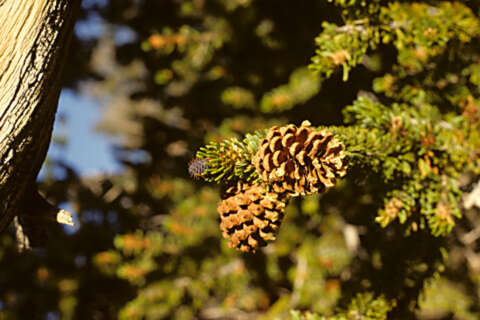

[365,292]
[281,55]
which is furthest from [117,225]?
[365,292]

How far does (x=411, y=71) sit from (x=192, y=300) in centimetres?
181

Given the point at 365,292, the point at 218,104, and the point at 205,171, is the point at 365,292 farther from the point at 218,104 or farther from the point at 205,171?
the point at 218,104

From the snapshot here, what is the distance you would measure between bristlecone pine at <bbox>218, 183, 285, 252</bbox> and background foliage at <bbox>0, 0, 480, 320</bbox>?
0.35m

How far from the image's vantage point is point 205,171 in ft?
2.85

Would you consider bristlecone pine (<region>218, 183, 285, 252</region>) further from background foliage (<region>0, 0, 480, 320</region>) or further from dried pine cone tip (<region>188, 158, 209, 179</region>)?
background foliage (<region>0, 0, 480, 320</region>)

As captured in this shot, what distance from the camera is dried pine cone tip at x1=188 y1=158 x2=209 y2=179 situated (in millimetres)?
876

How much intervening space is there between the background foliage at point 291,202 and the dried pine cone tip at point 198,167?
0.49 metres

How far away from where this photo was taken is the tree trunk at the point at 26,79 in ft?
2.94

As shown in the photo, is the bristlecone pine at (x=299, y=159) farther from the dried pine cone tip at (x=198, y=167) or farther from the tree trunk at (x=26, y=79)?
the tree trunk at (x=26, y=79)

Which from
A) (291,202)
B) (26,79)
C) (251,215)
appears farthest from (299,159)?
(291,202)

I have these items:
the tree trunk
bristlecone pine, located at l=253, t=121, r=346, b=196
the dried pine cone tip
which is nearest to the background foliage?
bristlecone pine, located at l=253, t=121, r=346, b=196

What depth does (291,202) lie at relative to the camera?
2348mm

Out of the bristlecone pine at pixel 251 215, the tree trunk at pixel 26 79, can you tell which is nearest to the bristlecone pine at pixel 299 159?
the bristlecone pine at pixel 251 215

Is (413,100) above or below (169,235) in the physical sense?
below
